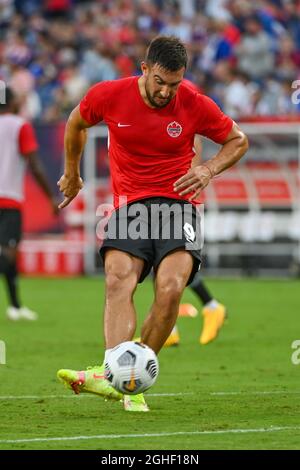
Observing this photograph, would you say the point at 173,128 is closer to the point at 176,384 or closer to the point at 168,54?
the point at 168,54

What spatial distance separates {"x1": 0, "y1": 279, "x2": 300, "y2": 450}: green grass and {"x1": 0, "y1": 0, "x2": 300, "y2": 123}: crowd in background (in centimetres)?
686

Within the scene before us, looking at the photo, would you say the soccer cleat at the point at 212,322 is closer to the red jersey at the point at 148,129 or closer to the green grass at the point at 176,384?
the green grass at the point at 176,384

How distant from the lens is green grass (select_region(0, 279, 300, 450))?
7.31 meters

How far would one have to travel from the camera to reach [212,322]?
13094mm

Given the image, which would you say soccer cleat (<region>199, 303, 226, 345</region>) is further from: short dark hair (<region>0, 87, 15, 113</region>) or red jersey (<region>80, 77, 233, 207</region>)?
red jersey (<region>80, 77, 233, 207</region>)

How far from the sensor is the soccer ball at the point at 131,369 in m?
A: 7.71

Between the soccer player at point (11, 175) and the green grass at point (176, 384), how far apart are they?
2.99ft

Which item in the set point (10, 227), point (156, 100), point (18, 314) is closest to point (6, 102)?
point (10, 227)

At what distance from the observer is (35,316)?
16141mm

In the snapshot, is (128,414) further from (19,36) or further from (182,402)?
(19,36)

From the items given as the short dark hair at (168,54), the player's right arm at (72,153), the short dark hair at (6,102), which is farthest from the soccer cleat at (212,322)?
the short dark hair at (168,54)

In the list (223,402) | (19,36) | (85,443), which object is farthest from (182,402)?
(19,36)

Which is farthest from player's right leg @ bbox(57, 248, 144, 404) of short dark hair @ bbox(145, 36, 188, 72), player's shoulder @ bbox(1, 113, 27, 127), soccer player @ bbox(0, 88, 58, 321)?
player's shoulder @ bbox(1, 113, 27, 127)

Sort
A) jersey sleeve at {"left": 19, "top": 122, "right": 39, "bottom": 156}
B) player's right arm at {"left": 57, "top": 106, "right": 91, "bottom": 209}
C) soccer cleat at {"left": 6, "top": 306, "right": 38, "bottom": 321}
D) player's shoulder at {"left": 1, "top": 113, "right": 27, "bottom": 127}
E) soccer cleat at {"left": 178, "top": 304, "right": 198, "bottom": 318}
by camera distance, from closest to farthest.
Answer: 1. player's right arm at {"left": 57, "top": 106, "right": 91, "bottom": 209}
2. jersey sleeve at {"left": 19, "top": 122, "right": 39, "bottom": 156}
3. player's shoulder at {"left": 1, "top": 113, "right": 27, "bottom": 127}
4. soccer cleat at {"left": 6, "top": 306, "right": 38, "bottom": 321}
5. soccer cleat at {"left": 178, "top": 304, "right": 198, "bottom": 318}
